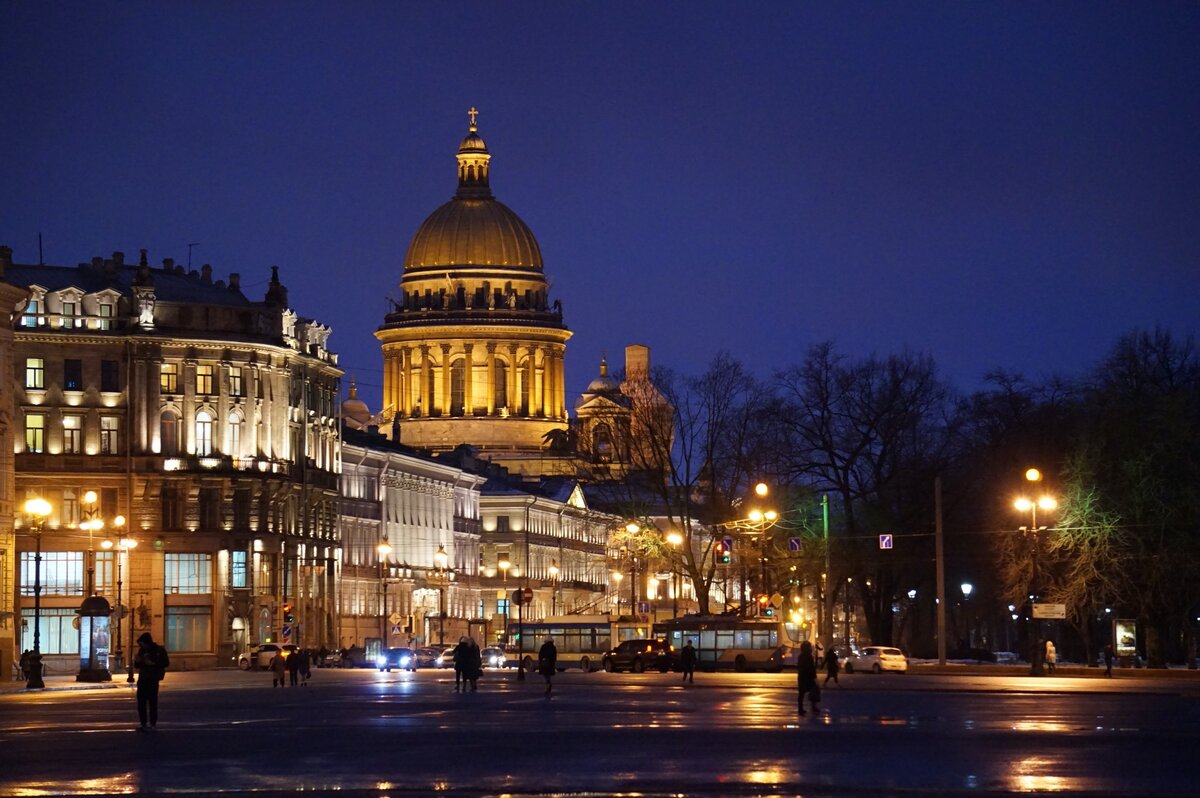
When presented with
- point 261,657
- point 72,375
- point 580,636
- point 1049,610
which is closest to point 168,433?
point 72,375

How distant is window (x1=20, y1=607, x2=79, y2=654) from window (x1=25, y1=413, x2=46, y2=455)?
8430 mm

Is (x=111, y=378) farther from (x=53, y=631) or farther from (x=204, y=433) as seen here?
(x=53, y=631)

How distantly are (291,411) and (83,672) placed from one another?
4569 cm

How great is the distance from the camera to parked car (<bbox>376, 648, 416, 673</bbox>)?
11194 cm

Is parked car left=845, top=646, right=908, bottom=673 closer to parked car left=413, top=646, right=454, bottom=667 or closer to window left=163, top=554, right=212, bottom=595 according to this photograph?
parked car left=413, top=646, right=454, bottom=667

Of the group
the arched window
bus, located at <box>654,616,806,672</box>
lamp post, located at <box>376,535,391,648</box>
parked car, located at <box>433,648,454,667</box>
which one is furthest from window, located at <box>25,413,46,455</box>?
bus, located at <box>654,616,806,672</box>

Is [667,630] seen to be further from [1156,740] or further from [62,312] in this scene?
[1156,740]

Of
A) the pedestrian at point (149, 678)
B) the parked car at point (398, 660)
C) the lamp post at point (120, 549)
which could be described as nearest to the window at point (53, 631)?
the lamp post at point (120, 549)

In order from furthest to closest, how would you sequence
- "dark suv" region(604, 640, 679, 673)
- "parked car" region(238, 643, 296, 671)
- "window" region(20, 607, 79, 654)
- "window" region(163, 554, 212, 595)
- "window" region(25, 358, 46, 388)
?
"window" region(163, 554, 212, 595)
"window" region(25, 358, 46, 388)
"window" region(20, 607, 79, 654)
"parked car" region(238, 643, 296, 671)
"dark suv" region(604, 640, 679, 673)

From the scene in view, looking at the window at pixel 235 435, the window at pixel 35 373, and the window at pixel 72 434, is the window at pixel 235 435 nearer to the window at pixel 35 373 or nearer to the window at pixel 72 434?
the window at pixel 72 434

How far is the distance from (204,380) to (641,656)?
31792 millimetres

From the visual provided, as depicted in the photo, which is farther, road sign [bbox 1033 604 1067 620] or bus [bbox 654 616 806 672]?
bus [bbox 654 616 806 672]

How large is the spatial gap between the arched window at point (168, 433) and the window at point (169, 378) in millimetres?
1125

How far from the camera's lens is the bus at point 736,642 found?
103812mm
